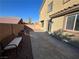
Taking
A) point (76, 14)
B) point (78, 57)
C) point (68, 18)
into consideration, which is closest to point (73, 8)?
point (76, 14)

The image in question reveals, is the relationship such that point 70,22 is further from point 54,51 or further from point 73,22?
point 54,51

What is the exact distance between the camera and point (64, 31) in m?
7.58

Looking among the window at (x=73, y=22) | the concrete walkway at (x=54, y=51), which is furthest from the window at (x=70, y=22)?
the concrete walkway at (x=54, y=51)

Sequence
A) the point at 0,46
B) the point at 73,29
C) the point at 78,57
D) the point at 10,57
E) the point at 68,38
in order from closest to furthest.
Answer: the point at 0,46
the point at 10,57
the point at 78,57
the point at 73,29
the point at 68,38

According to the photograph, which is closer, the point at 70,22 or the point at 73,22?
the point at 73,22

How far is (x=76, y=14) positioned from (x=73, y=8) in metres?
0.62

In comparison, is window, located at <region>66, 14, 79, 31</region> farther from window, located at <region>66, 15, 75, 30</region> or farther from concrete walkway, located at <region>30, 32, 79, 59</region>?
concrete walkway, located at <region>30, 32, 79, 59</region>

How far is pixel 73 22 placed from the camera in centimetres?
641

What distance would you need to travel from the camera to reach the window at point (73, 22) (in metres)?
5.99

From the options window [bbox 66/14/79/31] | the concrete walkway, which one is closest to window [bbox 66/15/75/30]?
window [bbox 66/14/79/31]

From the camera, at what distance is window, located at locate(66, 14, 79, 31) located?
5.99 metres

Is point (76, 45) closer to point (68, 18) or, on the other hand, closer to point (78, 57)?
point (78, 57)

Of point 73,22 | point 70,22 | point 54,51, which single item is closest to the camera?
point 54,51

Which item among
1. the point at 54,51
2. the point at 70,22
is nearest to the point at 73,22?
the point at 70,22
